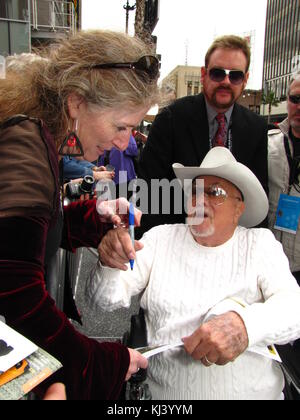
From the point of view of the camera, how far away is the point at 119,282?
72.3 inches

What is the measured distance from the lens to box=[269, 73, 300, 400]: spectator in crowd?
2.46 meters

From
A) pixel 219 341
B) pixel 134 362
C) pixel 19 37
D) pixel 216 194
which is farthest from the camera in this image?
pixel 19 37

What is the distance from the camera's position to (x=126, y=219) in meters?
1.61

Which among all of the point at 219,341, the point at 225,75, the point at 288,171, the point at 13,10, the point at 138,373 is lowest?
the point at 138,373

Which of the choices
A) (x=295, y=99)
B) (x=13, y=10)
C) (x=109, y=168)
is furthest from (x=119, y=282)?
(x=13, y=10)

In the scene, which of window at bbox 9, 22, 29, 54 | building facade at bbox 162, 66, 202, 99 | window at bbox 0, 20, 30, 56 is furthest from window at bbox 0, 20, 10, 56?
building facade at bbox 162, 66, 202, 99

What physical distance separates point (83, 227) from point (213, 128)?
4.18 ft

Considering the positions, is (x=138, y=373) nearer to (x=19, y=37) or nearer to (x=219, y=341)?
(x=219, y=341)

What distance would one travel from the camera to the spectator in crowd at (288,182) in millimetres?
2465

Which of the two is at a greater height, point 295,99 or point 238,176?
point 295,99

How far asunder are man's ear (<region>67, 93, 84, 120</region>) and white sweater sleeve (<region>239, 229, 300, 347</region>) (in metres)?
1.08

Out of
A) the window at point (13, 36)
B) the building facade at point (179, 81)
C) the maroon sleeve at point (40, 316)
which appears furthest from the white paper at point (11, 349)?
the window at point (13, 36)
